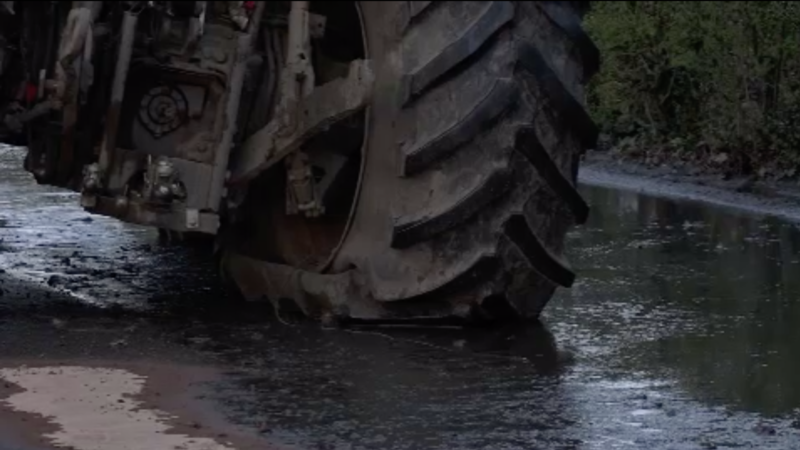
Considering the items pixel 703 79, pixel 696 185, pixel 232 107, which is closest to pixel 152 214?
pixel 232 107

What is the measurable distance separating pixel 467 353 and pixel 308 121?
951 mm

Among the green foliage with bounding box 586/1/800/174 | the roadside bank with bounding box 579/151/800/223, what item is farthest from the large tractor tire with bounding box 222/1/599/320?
the green foliage with bounding box 586/1/800/174

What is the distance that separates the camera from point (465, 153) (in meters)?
6.58

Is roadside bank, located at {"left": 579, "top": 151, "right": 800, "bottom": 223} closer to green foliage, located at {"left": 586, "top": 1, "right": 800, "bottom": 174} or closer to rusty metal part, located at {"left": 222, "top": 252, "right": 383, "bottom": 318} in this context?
green foliage, located at {"left": 586, "top": 1, "right": 800, "bottom": 174}

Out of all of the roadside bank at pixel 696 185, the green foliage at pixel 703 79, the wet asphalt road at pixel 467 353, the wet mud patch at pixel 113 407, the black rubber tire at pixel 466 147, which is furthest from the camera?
the green foliage at pixel 703 79

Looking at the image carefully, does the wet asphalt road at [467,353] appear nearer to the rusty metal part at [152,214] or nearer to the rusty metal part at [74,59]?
the rusty metal part at [152,214]

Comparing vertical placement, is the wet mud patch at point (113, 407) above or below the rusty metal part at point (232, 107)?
below

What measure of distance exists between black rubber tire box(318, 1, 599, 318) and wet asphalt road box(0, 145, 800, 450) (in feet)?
0.84

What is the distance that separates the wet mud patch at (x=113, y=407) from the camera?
5.35 m

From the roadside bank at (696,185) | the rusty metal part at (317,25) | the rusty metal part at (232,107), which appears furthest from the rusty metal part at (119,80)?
the roadside bank at (696,185)

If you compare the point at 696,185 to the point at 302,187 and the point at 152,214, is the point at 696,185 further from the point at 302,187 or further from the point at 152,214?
the point at 152,214

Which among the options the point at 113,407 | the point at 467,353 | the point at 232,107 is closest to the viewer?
the point at 113,407

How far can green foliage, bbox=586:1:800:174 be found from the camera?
1179 centimetres

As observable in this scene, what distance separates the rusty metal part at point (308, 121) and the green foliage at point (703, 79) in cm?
540
